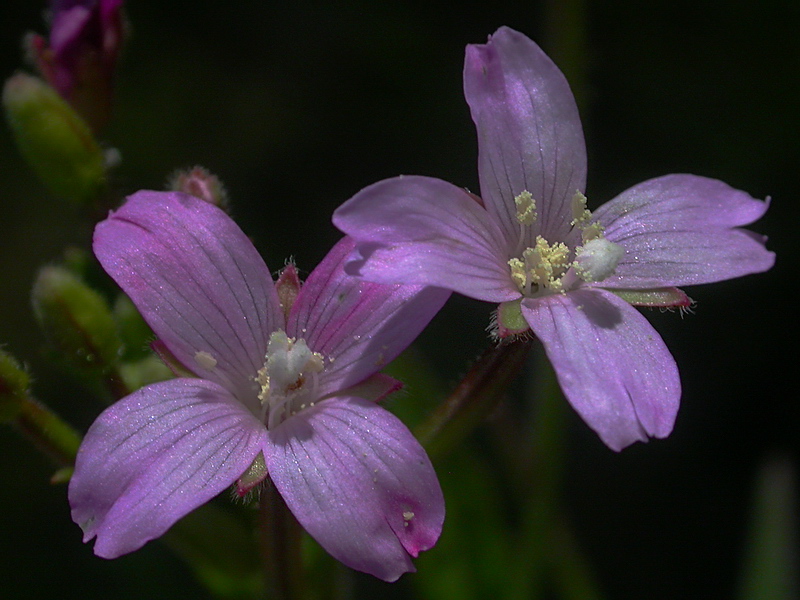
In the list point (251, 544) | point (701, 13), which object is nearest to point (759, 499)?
point (251, 544)

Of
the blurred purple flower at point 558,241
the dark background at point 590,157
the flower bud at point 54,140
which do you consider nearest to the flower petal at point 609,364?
the blurred purple flower at point 558,241

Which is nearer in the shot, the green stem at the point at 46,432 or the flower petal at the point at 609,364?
the flower petal at the point at 609,364

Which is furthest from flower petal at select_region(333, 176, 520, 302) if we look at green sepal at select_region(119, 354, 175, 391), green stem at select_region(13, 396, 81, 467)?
green stem at select_region(13, 396, 81, 467)

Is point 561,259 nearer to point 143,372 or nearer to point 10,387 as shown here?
point 143,372

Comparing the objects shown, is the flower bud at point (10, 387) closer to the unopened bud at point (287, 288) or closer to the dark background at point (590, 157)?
the unopened bud at point (287, 288)

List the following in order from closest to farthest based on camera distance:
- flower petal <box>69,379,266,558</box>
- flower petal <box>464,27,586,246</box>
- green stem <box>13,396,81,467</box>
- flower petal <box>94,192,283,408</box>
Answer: flower petal <box>69,379,266,558</box>, flower petal <box>94,192,283,408</box>, flower petal <box>464,27,586,246</box>, green stem <box>13,396,81,467</box>

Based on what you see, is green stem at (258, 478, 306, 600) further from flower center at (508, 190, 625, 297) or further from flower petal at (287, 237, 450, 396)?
flower center at (508, 190, 625, 297)

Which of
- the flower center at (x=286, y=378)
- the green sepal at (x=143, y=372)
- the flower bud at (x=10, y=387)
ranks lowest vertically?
the green sepal at (x=143, y=372)
